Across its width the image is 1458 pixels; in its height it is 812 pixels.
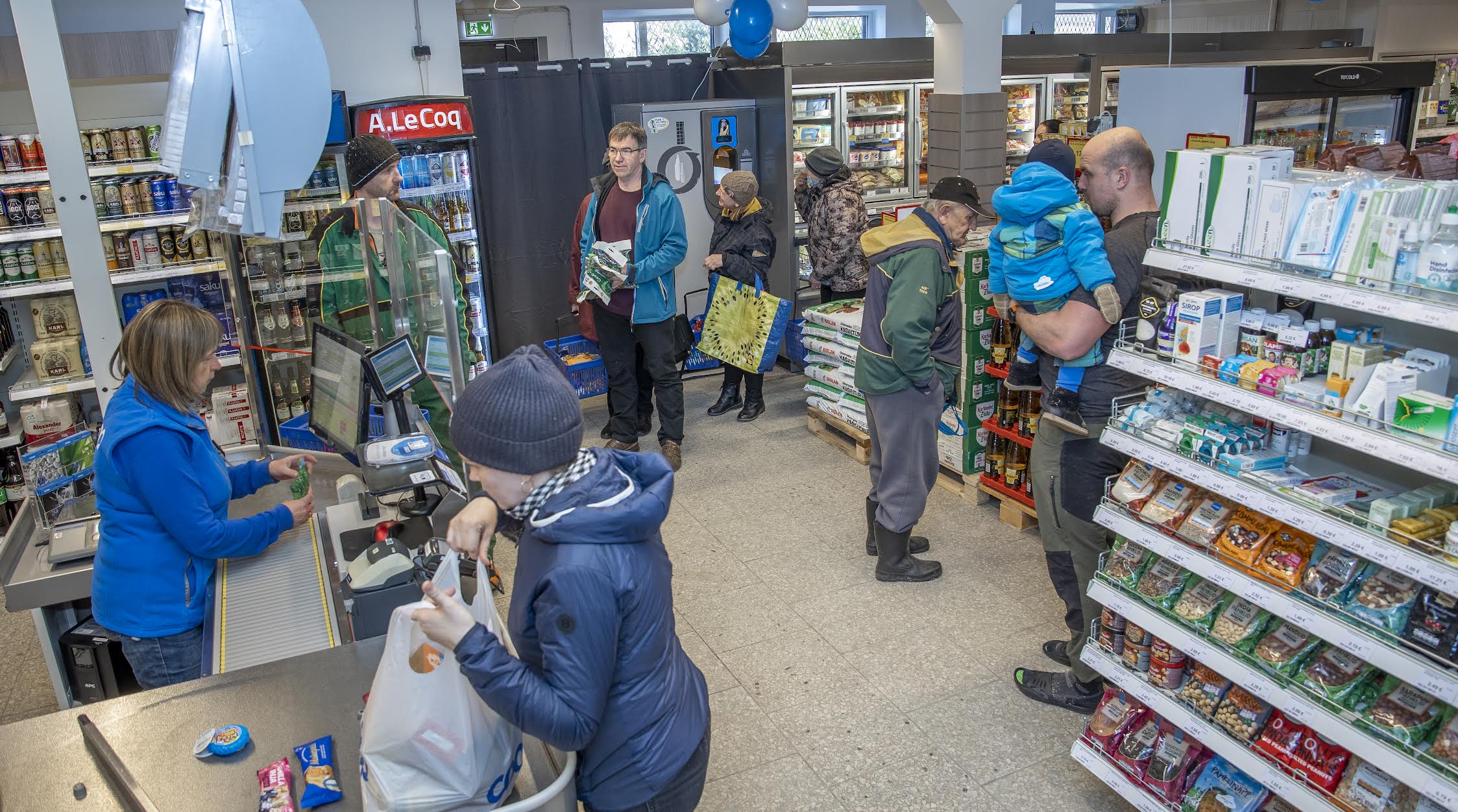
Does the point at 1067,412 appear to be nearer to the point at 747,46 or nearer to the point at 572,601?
the point at 572,601

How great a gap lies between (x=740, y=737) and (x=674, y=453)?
262 cm

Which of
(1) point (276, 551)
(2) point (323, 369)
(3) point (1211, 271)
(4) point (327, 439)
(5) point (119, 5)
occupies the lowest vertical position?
(1) point (276, 551)

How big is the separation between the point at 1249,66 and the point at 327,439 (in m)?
4.85

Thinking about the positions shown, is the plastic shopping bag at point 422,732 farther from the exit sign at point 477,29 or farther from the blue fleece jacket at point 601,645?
the exit sign at point 477,29

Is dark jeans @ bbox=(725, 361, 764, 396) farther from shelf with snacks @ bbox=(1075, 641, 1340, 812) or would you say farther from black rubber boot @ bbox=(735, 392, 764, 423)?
shelf with snacks @ bbox=(1075, 641, 1340, 812)

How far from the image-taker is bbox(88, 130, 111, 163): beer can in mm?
5426

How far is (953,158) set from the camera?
6824 millimetres

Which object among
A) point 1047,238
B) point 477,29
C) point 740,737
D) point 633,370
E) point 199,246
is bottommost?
point 740,737

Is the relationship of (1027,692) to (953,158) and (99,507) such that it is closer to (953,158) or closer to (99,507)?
(99,507)

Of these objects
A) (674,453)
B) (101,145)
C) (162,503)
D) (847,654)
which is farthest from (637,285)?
(162,503)

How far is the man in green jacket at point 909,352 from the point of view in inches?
161

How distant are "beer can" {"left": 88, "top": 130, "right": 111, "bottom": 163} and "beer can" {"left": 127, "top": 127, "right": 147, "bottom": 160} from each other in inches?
3.8

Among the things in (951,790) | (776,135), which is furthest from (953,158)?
(951,790)

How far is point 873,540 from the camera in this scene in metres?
4.78
